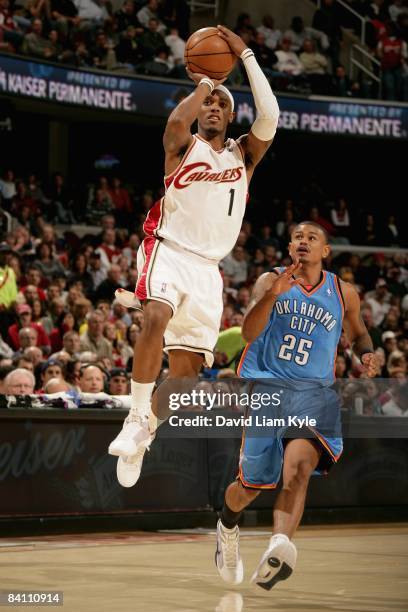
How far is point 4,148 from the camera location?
21.0m

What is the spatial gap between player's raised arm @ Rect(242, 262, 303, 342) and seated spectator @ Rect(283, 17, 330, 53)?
15.4 metres

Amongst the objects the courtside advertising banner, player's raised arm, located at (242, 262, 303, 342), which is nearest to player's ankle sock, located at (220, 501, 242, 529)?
player's raised arm, located at (242, 262, 303, 342)

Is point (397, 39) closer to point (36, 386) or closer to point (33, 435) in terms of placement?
point (36, 386)

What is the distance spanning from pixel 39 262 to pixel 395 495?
18.3ft

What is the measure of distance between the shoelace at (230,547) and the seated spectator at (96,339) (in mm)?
5527

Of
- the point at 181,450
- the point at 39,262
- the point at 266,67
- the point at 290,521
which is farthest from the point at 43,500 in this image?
the point at 266,67

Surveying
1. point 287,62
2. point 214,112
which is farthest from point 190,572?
point 287,62

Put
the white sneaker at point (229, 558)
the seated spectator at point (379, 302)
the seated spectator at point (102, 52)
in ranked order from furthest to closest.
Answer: the seated spectator at point (102, 52) → the seated spectator at point (379, 302) → the white sneaker at point (229, 558)

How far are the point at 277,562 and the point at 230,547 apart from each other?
876 millimetres

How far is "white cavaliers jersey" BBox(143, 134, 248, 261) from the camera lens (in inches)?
255

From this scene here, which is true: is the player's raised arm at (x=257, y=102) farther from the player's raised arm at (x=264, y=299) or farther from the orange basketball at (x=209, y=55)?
the player's raised arm at (x=264, y=299)

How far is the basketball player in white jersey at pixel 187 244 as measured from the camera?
20.8 feet

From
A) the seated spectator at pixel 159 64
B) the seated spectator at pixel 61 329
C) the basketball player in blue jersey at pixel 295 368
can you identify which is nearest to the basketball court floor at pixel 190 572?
the basketball player in blue jersey at pixel 295 368

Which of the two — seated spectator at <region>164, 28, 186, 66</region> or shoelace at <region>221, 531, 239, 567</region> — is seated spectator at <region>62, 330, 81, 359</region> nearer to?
shoelace at <region>221, 531, 239, 567</region>
